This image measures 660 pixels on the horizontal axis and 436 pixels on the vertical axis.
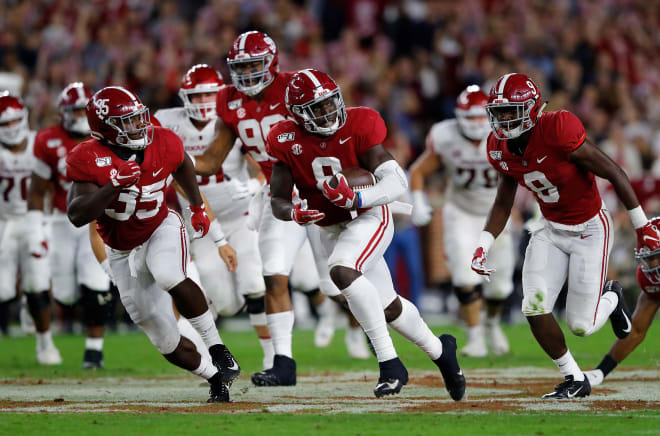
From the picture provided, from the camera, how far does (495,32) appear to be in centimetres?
1495

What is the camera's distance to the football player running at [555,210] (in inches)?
222

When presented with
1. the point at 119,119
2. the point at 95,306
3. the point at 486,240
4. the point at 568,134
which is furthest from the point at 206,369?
the point at 95,306

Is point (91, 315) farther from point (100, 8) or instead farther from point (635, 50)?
point (635, 50)

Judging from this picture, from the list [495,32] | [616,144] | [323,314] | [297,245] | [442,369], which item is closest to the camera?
[442,369]

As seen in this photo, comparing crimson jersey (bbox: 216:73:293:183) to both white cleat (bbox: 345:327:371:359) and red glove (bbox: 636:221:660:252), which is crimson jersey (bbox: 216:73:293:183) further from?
red glove (bbox: 636:221:660:252)

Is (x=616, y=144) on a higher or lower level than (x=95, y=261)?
higher

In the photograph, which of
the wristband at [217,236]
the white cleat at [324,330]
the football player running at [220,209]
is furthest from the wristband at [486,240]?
the white cleat at [324,330]

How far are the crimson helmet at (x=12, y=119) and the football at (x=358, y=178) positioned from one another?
3919 millimetres

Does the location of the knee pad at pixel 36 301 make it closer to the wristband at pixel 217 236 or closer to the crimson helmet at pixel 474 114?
the wristband at pixel 217 236

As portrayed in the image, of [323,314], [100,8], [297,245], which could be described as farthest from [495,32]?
[297,245]

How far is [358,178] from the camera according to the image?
224 inches

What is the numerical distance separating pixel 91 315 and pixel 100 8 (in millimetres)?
7161

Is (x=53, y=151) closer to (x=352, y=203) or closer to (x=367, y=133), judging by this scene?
(x=367, y=133)

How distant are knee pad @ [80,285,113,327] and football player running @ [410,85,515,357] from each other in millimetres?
2554
